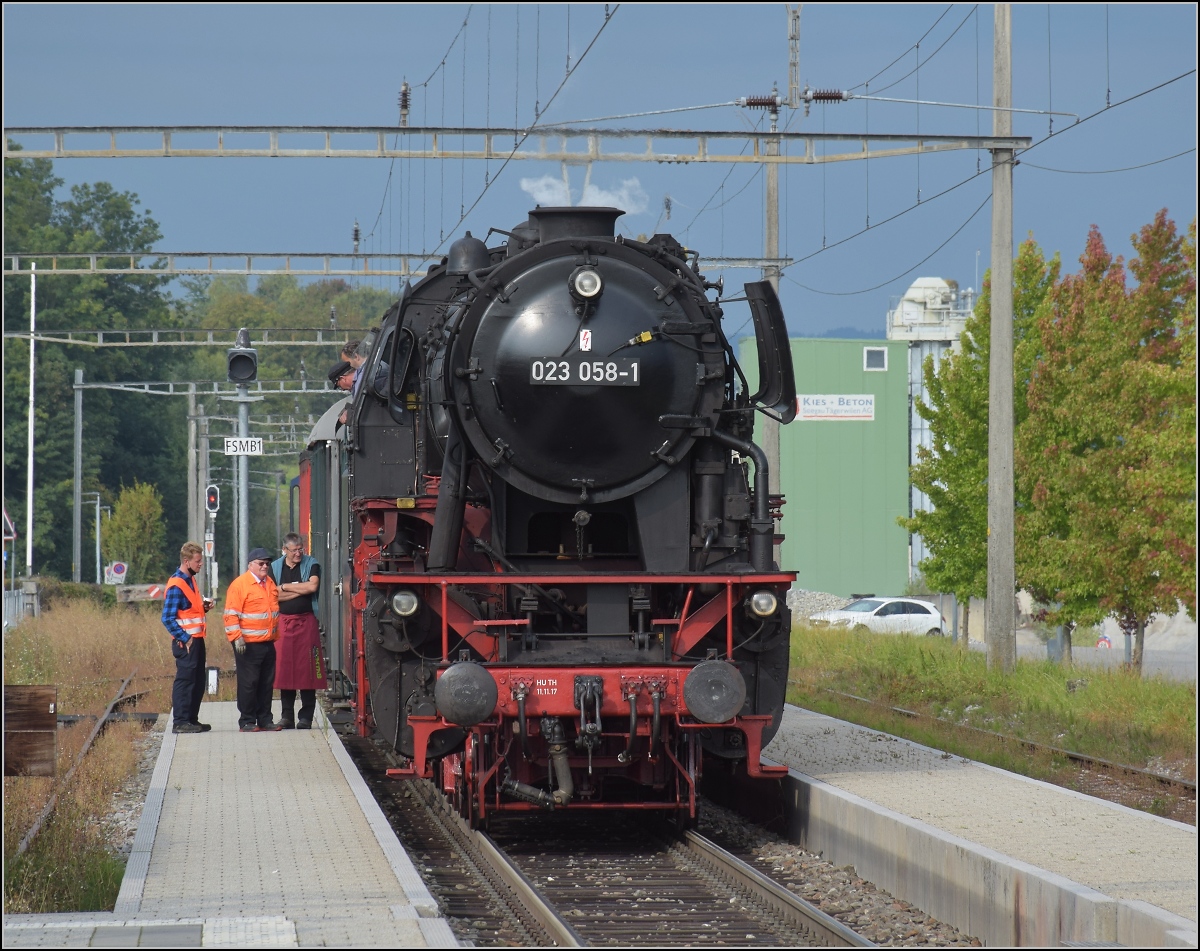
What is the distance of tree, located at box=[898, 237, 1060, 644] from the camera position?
25.1m

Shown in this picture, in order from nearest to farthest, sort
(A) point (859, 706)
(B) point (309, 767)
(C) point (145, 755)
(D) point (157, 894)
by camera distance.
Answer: (D) point (157, 894) → (B) point (309, 767) → (C) point (145, 755) → (A) point (859, 706)

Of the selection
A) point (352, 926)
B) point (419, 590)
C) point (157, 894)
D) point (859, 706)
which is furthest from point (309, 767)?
point (859, 706)

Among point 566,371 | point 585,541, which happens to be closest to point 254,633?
point 585,541

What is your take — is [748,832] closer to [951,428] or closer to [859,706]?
[859,706]

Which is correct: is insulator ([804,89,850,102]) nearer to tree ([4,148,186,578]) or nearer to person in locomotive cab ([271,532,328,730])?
person in locomotive cab ([271,532,328,730])

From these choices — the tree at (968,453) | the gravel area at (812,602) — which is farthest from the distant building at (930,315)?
the tree at (968,453)

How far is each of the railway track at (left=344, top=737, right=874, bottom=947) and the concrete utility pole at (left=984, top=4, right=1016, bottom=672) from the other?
7969 mm

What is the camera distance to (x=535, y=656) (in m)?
9.19

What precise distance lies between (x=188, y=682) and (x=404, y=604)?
5.73 m

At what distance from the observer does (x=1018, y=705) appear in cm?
1634

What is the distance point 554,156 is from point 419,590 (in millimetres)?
10022

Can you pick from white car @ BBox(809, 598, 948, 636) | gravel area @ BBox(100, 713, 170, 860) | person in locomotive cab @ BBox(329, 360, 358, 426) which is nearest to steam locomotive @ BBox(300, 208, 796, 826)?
gravel area @ BBox(100, 713, 170, 860)

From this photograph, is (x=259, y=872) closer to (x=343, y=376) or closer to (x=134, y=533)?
(x=343, y=376)

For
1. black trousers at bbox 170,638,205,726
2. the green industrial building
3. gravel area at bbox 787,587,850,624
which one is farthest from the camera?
the green industrial building
